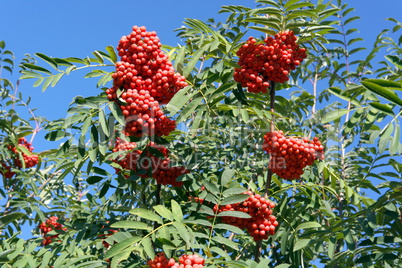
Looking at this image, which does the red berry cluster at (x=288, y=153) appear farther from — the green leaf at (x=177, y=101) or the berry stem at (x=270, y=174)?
the green leaf at (x=177, y=101)

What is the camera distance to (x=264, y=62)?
376 centimetres

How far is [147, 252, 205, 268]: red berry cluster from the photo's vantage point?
9.08ft

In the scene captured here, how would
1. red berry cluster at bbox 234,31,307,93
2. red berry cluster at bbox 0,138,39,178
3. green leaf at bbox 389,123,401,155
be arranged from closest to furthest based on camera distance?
green leaf at bbox 389,123,401,155 < red berry cluster at bbox 234,31,307,93 < red berry cluster at bbox 0,138,39,178

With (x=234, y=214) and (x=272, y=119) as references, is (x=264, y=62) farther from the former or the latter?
(x=234, y=214)

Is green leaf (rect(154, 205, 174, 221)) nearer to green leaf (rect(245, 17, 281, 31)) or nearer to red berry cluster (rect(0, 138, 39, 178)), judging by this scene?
green leaf (rect(245, 17, 281, 31))

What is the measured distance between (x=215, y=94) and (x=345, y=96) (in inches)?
38.0

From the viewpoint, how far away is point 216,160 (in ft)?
13.9

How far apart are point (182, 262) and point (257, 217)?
2.89 feet

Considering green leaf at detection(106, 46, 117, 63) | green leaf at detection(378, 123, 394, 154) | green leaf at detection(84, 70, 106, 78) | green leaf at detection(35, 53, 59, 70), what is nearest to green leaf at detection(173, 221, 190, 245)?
green leaf at detection(378, 123, 394, 154)

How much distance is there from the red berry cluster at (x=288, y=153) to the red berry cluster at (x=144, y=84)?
800 millimetres

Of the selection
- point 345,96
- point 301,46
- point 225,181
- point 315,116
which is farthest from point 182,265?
point 315,116

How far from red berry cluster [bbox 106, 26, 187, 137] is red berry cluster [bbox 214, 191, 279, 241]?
800 millimetres

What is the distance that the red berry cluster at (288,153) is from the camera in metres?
3.51

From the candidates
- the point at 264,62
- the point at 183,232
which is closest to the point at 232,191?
the point at 183,232
